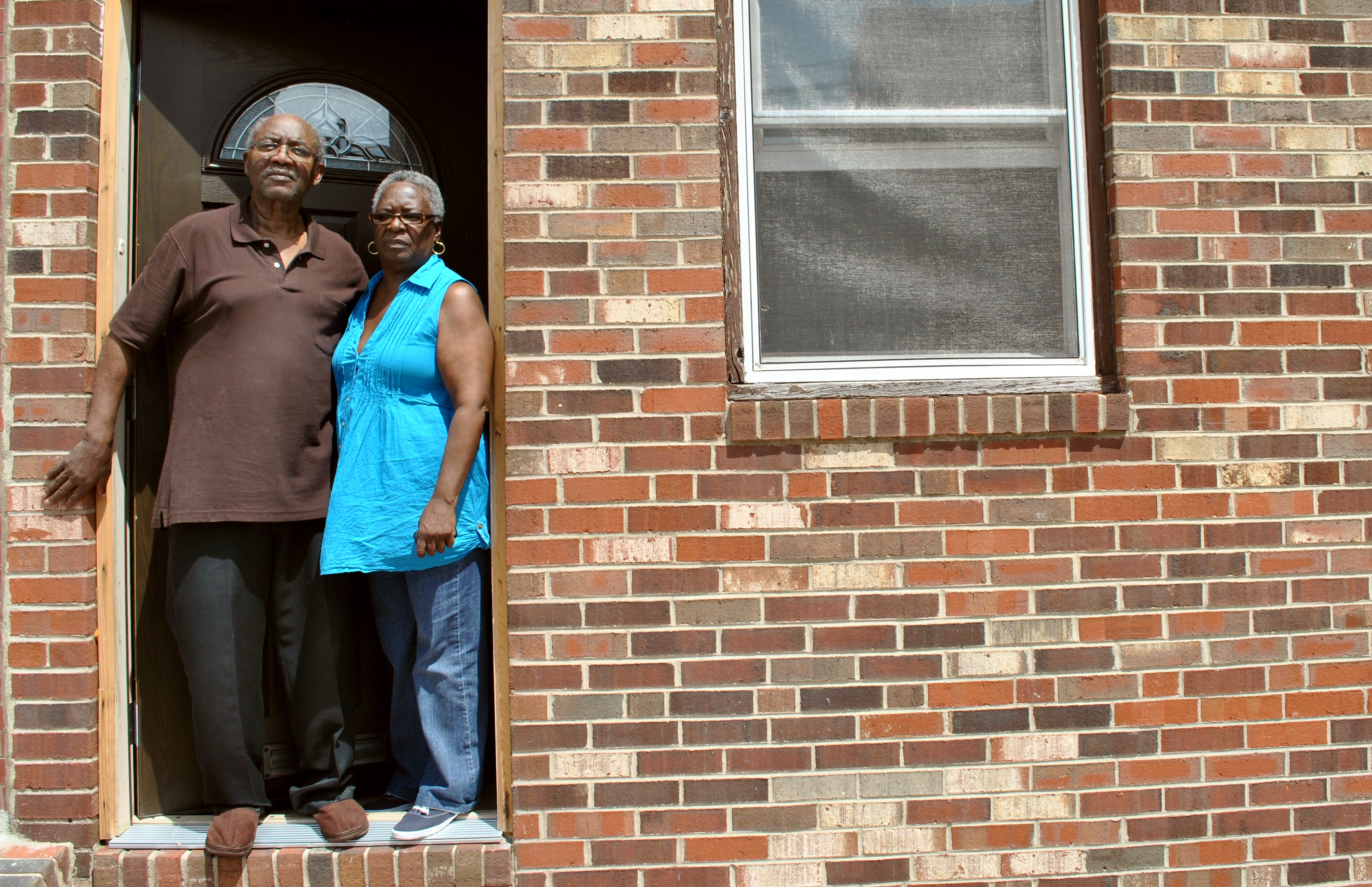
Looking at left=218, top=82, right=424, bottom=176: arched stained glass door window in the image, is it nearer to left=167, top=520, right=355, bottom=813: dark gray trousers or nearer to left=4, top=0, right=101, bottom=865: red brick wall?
left=4, top=0, right=101, bottom=865: red brick wall

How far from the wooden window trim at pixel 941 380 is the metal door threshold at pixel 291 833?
1443 mm

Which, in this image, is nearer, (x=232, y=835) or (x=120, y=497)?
(x=232, y=835)

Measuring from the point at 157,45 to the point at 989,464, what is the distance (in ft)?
9.25

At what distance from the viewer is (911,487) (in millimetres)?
2535

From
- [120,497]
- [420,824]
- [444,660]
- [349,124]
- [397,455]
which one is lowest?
[420,824]

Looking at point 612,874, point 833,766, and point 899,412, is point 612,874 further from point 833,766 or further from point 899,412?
point 899,412

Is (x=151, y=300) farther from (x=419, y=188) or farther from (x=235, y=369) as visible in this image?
(x=419, y=188)

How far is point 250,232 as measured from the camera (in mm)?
2621

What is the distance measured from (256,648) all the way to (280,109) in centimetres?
171

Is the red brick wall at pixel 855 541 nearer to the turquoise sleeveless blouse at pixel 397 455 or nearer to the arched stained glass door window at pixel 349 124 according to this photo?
the turquoise sleeveless blouse at pixel 397 455

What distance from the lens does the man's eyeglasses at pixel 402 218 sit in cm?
262

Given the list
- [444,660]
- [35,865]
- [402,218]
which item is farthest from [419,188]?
[35,865]

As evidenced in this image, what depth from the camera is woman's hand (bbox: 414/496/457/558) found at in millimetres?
2408

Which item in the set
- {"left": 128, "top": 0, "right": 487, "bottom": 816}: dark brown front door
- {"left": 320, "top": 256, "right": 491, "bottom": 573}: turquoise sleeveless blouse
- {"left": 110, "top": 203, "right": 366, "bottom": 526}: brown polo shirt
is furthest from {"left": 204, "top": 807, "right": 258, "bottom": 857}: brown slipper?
{"left": 110, "top": 203, "right": 366, "bottom": 526}: brown polo shirt
